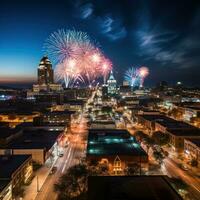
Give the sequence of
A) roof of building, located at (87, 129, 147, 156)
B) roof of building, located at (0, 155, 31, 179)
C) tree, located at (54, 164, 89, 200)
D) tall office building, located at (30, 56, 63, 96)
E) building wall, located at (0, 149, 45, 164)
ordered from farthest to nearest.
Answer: tall office building, located at (30, 56, 63, 96) < building wall, located at (0, 149, 45, 164) < roof of building, located at (87, 129, 147, 156) < roof of building, located at (0, 155, 31, 179) < tree, located at (54, 164, 89, 200)

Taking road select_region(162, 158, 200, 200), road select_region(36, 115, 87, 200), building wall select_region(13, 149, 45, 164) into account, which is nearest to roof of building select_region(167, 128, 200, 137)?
road select_region(162, 158, 200, 200)

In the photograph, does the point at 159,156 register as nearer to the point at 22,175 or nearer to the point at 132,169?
the point at 132,169

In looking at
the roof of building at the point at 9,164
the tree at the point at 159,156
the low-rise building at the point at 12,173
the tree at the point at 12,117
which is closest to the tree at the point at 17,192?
the low-rise building at the point at 12,173

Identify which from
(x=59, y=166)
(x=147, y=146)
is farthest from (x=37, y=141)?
(x=147, y=146)

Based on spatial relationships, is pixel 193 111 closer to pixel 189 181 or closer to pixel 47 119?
pixel 47 119

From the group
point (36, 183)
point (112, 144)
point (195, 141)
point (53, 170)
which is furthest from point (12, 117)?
point (195, 141)

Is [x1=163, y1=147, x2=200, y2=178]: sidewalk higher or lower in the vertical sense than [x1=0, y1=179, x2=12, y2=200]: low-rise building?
lower

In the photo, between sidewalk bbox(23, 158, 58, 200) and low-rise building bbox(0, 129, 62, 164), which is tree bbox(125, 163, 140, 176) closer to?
sidewalk bbox(23, 158, 58, 200)
